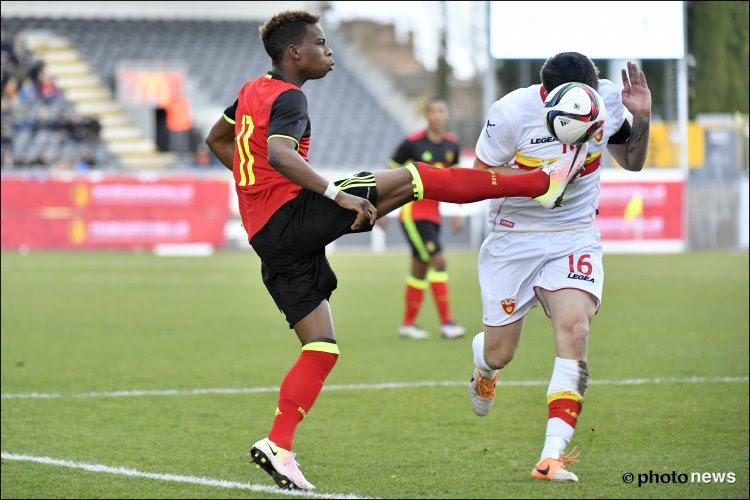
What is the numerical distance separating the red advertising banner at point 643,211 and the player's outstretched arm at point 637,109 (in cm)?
2085

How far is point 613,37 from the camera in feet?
22.4

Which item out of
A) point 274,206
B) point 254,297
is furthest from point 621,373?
point 254,297

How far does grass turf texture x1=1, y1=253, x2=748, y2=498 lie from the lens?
277 inches

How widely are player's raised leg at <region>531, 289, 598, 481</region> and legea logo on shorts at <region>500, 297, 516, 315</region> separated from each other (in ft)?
0.90

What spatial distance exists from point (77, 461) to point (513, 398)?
3.44 m

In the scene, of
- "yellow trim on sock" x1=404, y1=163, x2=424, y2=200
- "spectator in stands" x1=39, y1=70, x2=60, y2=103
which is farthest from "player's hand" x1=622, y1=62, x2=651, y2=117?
"spectator in stands" x1=39, y1=70, x2=60, y2=103

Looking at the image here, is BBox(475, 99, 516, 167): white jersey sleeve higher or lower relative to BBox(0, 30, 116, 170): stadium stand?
lower

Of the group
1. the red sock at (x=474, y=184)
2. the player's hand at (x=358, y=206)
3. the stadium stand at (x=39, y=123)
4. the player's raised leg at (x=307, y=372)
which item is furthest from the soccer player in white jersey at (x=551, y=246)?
the stadium stand at (x=39, y=123)

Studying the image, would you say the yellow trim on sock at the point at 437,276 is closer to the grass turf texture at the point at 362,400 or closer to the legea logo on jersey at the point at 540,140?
the grass turf texture at the point at 362,400

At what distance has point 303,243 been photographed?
5520 mm

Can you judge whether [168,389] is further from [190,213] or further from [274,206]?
[190,213]

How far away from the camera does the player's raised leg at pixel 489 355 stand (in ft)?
21.6

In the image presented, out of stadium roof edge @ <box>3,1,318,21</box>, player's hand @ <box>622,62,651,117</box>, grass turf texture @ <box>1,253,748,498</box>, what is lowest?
grass turf texture @ <box>1,253,748,498</box>

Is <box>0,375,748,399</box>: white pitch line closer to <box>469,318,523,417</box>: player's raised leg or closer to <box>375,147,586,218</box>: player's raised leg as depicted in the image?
<box>469,318,523,417</box>: player's raised leg
